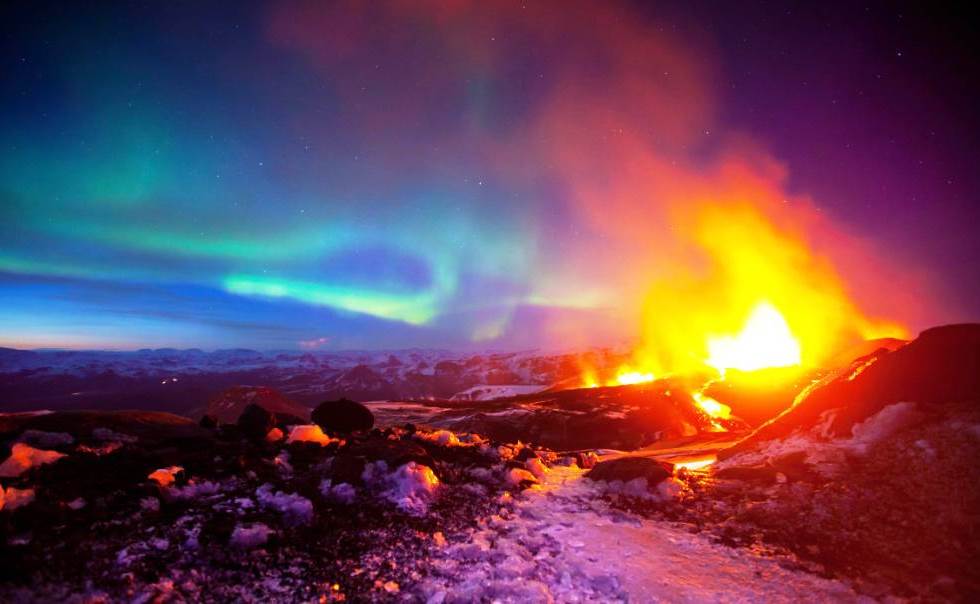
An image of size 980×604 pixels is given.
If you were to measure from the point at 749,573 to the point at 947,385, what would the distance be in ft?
43.3

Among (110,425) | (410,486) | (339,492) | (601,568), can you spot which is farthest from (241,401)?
(601,568)

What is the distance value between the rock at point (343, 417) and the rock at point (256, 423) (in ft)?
12.1

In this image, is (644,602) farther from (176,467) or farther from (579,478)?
(176,467)

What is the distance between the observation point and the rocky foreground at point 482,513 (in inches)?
291

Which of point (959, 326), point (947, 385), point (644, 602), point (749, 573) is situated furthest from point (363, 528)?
point (959, 326)

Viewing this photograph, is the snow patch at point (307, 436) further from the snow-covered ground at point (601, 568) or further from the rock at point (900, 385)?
the rock at point (900, 385)

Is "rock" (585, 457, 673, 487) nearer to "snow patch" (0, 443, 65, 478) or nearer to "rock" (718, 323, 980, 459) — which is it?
"rock" (718, 323, 980, 459)

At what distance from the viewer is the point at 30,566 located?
242 inches

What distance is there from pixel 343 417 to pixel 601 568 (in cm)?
1416

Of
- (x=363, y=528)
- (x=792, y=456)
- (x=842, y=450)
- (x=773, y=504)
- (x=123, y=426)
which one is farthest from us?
(x=792, y=456)

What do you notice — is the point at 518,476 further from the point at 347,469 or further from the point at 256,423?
the point at 256,423

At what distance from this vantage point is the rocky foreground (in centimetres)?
740

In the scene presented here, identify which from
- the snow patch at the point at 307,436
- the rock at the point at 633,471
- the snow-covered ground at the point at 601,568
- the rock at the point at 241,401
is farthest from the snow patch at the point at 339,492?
the rock at the point at 241,401

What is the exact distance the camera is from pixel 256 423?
1534 cm
